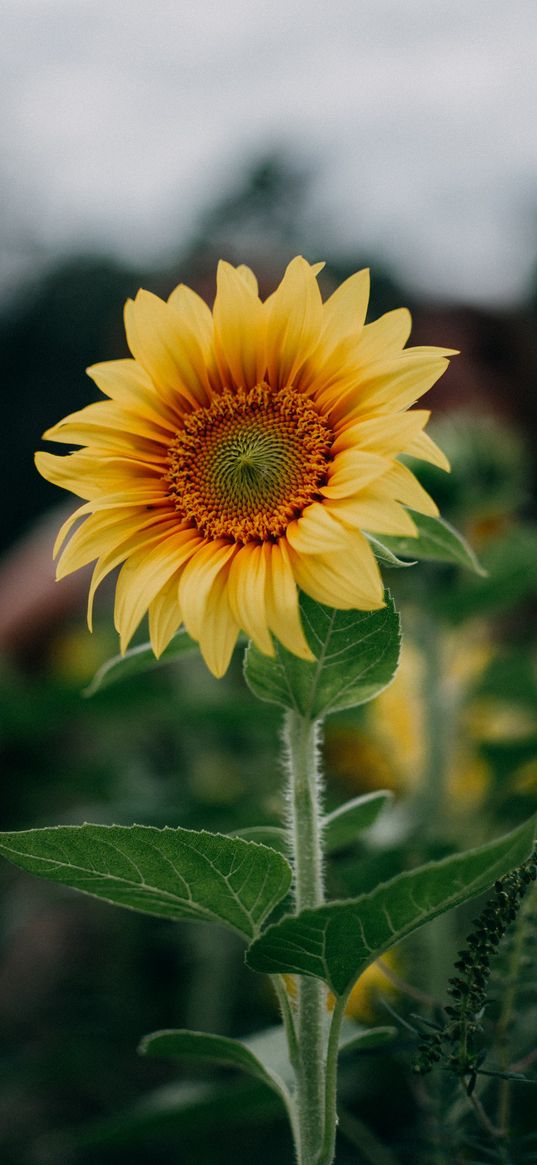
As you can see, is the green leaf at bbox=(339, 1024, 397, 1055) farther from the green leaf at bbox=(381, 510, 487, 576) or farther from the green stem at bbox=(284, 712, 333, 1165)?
the green leaf at bbox=(381, 510, 487, 576)

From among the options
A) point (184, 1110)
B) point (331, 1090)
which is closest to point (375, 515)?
point (331, 1090)

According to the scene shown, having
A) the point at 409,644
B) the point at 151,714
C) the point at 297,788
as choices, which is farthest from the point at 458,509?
the point at 297,788

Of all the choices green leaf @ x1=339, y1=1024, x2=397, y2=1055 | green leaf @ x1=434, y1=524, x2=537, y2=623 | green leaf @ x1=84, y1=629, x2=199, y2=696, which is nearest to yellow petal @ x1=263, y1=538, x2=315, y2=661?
green leaf @ x1=84, y1=629, x2=199, y2=696

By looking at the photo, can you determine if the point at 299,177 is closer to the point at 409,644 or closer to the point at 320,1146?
the point at 409,644

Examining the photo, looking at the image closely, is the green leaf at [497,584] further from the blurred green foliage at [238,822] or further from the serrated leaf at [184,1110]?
the serrated leaf at [184,1110]

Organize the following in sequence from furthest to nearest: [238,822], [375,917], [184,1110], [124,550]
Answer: [238,822], [184,1110], [124,550], [375,917]

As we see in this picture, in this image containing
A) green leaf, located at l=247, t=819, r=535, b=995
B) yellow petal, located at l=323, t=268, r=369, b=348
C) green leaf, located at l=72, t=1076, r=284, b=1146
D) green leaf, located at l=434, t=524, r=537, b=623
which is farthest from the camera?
green leaf, located at l=434, t=524, r=537, b=623

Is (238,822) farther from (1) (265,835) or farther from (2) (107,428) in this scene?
(2) (107,428)
